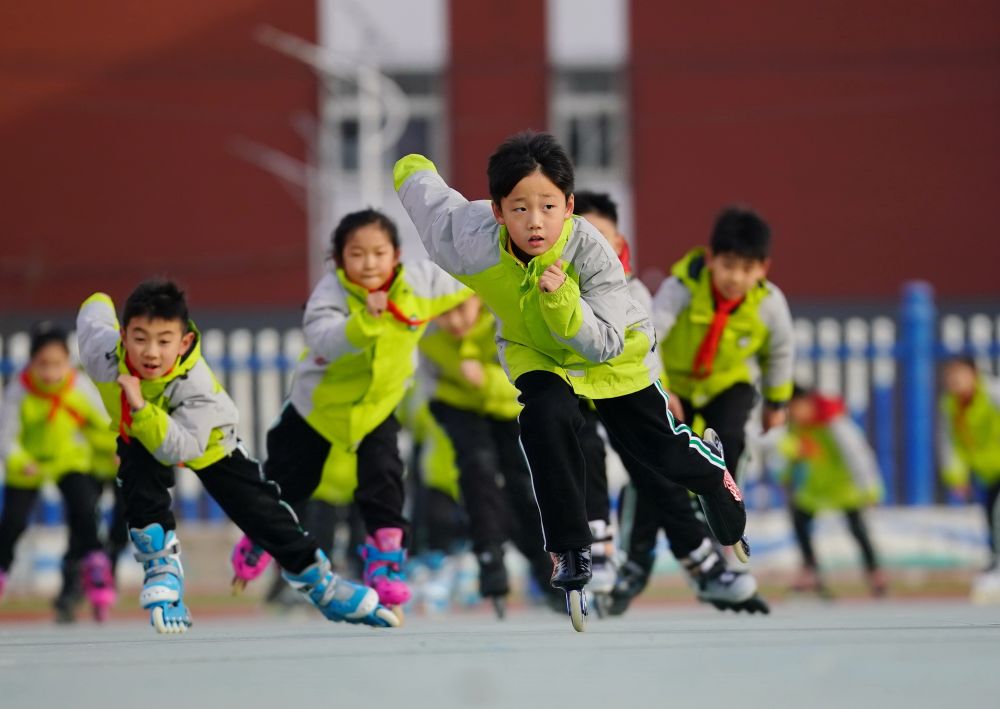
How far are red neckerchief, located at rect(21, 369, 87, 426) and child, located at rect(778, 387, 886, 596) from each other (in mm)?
5181

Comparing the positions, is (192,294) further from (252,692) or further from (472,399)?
(252,692)

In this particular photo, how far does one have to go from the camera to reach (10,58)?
885 inches

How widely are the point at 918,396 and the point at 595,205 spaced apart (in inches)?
280

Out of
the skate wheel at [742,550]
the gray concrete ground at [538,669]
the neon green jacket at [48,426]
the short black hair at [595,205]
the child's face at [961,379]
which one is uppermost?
the short black hair at [595,205]

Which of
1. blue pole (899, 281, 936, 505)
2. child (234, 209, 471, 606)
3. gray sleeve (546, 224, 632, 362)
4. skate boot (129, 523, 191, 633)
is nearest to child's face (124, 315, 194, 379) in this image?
skate boot (129, 523, 191, 633)

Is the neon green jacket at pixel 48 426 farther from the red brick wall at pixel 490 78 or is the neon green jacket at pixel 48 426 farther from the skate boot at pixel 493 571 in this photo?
the red brick wall at pixel 490 78

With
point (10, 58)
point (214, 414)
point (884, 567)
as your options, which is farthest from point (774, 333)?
point (10, 58)

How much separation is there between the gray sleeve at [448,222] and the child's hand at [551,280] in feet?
1.17

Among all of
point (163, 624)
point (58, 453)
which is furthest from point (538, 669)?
point (58, 453)

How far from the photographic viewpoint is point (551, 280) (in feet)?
16.9

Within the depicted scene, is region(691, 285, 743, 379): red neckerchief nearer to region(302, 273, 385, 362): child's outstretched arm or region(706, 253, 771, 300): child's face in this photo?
region(706, 253, 771, 300): child's face

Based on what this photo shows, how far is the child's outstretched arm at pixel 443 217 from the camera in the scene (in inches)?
220

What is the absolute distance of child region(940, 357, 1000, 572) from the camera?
1134 centimetres

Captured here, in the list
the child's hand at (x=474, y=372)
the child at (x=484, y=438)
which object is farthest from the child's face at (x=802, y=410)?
the child's hand at (x=474, y=372)
